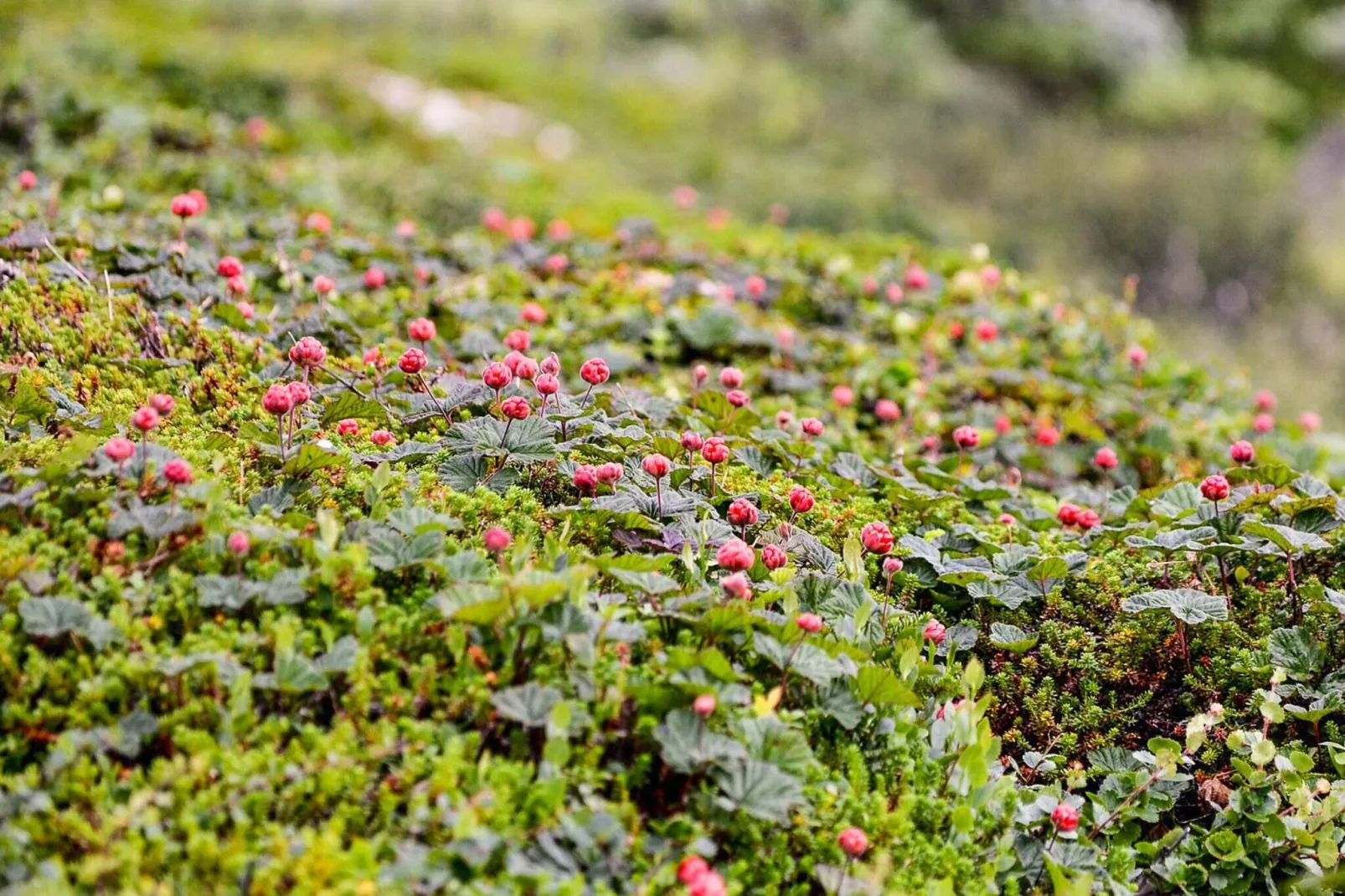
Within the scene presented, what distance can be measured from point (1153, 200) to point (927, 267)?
5787mm

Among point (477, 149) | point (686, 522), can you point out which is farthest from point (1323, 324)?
point (686, 522)

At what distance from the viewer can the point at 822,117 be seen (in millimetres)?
11227

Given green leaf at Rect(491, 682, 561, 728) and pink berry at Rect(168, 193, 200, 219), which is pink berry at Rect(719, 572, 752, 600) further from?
pink berry at Rect(168, 193, 200, 219)

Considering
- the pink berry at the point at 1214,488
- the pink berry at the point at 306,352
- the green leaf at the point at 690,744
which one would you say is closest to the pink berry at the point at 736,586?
the green leaf at the point at 690,744

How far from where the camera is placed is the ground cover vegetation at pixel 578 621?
190 cm

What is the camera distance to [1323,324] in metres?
8.16

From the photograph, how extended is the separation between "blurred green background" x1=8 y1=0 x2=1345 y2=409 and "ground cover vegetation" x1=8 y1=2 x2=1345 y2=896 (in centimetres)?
292

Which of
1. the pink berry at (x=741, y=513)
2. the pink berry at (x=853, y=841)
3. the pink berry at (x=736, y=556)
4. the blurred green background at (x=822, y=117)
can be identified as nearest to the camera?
the pink berry at (x=853, y=841)

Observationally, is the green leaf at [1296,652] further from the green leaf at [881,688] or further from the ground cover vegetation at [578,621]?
the green leaf at [881,688]

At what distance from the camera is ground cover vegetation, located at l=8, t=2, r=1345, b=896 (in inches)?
75.0

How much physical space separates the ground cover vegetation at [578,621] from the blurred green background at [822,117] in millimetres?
2916

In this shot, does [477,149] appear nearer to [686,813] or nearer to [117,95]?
[117,95]

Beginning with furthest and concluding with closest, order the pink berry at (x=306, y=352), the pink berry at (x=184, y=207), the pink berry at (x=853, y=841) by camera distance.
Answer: the pink berry at (x=184, y=207) < the pink berry at (x=306, y=352) < the pink berry at (x=853, y=841)

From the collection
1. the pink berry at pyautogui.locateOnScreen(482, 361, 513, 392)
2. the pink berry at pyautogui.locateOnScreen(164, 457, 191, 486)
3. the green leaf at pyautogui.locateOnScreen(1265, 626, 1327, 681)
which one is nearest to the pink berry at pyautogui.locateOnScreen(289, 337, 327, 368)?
the pink berry at pyautogui.locateOnScreen(482, 361, 513, 392)
